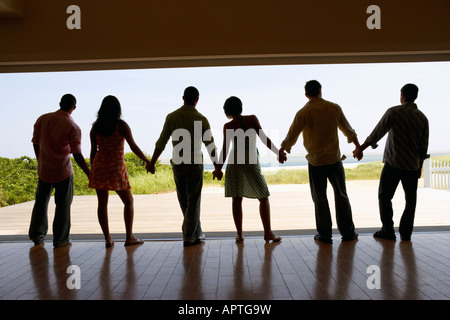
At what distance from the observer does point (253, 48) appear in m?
3.79

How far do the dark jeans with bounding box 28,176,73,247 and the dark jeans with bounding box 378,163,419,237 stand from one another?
3025mm

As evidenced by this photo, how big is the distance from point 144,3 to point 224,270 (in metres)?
2.74

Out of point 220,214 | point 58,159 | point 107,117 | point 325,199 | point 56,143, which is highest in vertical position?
point 107,117

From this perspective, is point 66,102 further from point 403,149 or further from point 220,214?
point 403,149

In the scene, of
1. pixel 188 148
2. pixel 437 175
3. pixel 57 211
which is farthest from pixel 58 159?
pixel 437 175

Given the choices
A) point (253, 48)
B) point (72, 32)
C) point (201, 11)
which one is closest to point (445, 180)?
point (253, 48)

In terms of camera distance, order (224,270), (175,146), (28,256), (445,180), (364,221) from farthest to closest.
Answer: (445,180) < (364,221) < (175,146) < (28,256) < (224,270)

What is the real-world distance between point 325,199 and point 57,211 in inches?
100

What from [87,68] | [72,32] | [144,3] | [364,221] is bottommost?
[364,221]

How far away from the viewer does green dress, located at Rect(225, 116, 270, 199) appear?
355 centimetres

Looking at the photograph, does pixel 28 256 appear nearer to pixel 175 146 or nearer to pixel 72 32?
pixel 175 146

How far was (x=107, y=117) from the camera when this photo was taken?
11.3 ft

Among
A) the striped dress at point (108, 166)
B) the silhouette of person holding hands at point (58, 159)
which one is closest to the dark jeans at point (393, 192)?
the striped dress at point (108, 166)

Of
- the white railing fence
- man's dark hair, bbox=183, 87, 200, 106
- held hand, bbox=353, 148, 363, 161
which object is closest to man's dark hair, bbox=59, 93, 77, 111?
man's dark hair, bbox=183, 87, 200, 106
